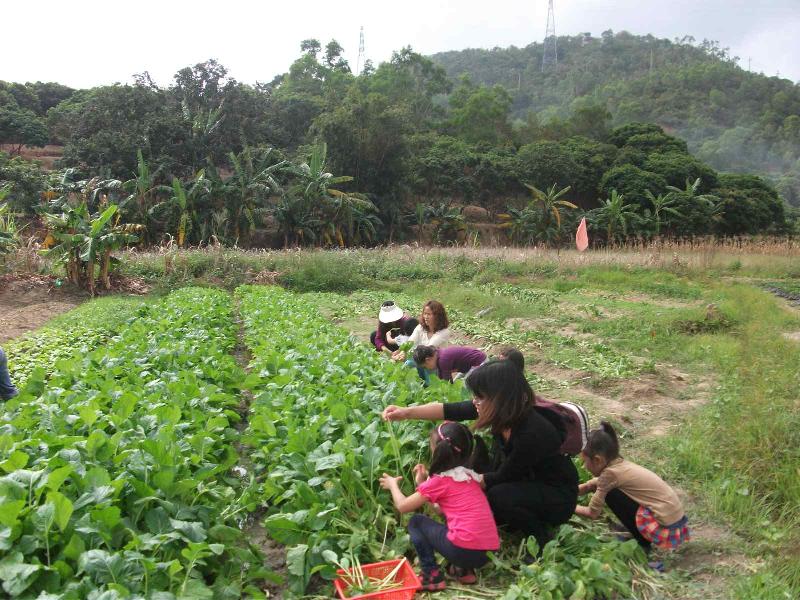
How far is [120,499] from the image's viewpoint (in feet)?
10.6

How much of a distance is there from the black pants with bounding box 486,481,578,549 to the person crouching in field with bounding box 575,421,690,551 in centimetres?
28

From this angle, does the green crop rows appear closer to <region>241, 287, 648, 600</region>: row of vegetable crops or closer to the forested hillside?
<region>241, 287, 648, 600</region>: row of vegetable crops

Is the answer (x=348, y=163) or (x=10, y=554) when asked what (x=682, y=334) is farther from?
(x=348, y=163)

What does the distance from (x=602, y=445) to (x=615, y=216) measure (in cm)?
3447

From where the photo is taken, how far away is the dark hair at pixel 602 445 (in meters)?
3.76

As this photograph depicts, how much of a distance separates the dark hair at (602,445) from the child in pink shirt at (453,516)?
29.6 inches

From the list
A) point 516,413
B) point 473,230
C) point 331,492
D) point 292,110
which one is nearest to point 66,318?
point 331,492

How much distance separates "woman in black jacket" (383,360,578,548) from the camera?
3.56m

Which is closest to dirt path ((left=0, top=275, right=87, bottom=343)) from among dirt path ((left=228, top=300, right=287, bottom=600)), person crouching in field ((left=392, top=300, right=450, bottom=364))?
person crouching in field ((left=392, top=300, right=450, bottom=364))

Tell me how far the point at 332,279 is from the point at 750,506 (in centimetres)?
1725

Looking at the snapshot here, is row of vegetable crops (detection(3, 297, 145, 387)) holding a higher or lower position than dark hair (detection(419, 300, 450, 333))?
lower

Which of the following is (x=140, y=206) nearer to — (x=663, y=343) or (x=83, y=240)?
(x=83, y=240)

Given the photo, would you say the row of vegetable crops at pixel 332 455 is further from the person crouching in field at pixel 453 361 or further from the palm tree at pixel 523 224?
the palm tree at pixel 523 224

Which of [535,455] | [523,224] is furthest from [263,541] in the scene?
[523,224]
